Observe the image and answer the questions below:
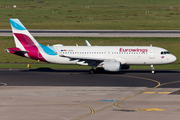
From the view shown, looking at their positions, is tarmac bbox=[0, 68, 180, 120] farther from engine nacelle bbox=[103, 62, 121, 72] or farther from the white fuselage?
the white fuselage

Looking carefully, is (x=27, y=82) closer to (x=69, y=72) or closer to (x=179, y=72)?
(x=69, y=72)

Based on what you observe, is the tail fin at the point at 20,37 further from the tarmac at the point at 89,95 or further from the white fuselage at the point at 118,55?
the tarmac at the point at 89,95

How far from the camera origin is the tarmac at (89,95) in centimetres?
2695

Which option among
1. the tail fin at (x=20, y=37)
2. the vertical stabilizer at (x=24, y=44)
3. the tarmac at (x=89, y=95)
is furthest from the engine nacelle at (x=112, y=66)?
the tail fin at (x=20, y=37)

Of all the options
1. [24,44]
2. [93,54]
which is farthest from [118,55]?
[24,44]

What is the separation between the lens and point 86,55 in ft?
166

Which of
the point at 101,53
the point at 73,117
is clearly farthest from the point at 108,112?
the point at 101,53

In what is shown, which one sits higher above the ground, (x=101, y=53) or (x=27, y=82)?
(x=101, y=53)

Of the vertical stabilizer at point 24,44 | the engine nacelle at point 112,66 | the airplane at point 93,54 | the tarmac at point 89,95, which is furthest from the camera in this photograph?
the vertical stabilizer at point 24,44

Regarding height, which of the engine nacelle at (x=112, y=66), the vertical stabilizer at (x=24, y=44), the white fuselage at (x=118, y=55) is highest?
the vertical stabilizer at (x=24, y=44)

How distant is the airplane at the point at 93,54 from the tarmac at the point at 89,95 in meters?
2.02

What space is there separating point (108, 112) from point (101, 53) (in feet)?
77.4
